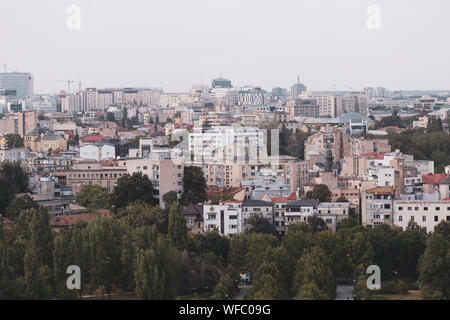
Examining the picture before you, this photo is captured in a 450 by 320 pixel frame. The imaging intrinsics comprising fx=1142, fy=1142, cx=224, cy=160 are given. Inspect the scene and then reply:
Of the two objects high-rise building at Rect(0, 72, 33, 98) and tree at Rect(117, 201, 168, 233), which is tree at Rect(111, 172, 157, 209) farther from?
high-rise building at Rect(0, 72, 33, 98)

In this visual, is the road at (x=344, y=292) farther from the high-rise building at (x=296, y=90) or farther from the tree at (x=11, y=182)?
the high-rise building at (x=296, y=90)

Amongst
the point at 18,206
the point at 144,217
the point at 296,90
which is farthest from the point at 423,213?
the point at 296,90

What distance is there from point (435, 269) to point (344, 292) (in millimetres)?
836

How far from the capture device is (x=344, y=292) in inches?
405

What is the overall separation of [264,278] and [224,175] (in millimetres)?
8189

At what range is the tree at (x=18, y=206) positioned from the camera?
13.2 m

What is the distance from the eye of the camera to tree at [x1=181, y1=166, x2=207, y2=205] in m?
14.7

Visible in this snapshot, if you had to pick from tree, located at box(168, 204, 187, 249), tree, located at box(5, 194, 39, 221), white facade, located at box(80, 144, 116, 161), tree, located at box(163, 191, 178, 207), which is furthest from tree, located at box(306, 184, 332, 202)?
white facade, located at box(80, 144, 116, 161)

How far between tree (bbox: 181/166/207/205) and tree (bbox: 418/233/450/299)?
470 cm

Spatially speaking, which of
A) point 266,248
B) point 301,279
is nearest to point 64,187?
point 266,248

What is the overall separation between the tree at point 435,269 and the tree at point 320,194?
382cm

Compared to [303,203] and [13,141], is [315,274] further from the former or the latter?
[13,141]
